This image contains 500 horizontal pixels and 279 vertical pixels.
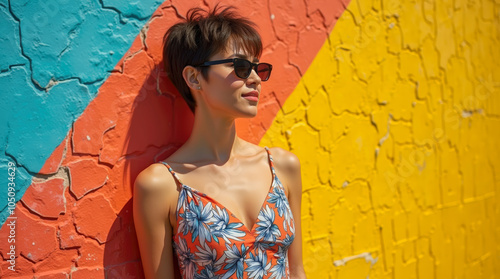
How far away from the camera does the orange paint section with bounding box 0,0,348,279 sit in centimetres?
216

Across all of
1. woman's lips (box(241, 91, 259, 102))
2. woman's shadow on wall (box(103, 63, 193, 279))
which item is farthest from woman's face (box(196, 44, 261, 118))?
woman's shadow on wall (box(103, 63, 193, 279))

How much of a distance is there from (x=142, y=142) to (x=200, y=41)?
19.0 inches

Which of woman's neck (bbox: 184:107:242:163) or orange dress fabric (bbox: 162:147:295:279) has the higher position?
woman's neck (bbox: 184:107:242:163)

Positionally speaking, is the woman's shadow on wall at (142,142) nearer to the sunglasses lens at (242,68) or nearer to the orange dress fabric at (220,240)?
the orange dress fabric at (220,240)

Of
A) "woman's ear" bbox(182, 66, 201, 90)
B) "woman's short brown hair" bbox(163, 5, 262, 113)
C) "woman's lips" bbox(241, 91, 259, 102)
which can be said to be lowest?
"woman's lips" bbox(241, 91, 259, 102)

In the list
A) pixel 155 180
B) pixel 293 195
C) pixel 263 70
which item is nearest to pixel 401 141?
pixel 293 195

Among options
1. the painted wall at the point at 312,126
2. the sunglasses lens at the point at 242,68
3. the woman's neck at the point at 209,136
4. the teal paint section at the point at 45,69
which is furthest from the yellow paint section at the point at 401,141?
the teal paint section at the point at 45,69

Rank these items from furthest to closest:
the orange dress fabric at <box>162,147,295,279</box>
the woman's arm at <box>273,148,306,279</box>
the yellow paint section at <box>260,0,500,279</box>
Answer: the yellow paint section at <box>260,0,500,279</box> < the woman's arm at <box>273,148,306,279</box> < the orange dress fabric at <box>162,147,295,279</box>

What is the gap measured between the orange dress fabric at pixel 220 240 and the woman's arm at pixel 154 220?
43mm

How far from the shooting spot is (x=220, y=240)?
2230 millimetres

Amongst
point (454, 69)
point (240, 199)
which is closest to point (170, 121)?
point (240, 199)

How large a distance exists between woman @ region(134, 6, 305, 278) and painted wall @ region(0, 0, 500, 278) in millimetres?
150

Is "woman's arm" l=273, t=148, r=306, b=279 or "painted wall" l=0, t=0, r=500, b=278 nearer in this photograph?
"painted wall" l=0, t=0, r=500, b=278

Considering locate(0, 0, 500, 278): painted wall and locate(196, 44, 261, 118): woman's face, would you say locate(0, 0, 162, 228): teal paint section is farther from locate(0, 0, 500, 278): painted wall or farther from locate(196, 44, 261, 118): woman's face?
locate(196, 44, 261, 118): woman's face
